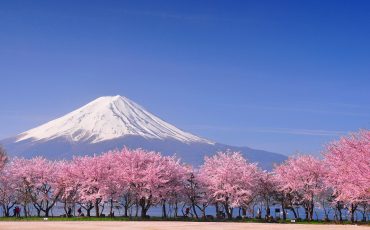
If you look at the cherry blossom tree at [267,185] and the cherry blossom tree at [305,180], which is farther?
the cherry blossom tree at [267,185]

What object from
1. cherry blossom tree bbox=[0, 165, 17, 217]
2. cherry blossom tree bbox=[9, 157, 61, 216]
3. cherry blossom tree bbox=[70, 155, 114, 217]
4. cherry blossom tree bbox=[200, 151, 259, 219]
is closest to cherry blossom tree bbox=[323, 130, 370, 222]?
cherry blossom tree bbox=[200, 151, 259, 219]

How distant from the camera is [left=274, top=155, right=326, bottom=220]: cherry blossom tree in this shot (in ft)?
198

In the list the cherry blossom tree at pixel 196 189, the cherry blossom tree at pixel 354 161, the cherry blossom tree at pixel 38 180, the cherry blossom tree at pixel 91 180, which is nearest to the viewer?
the cherry blossom tree at pixel 354 161

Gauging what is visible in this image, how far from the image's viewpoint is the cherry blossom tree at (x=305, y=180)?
60375 mm

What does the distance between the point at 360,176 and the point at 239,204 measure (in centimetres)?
3029

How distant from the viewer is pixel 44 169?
66500 mm

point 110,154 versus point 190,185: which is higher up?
point 110,154

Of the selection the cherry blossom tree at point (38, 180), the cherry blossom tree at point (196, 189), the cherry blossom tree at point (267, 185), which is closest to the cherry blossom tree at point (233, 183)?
the cherry blossom tree at point (196, 189)

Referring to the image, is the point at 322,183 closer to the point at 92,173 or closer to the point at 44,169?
the point at 92,173

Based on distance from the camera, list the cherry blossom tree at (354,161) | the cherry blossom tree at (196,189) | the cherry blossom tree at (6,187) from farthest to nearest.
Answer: the cherry blossom tree at (6,187) → the cherry blossom tree at (196,189) → the cherry blossom tree at (354,161)

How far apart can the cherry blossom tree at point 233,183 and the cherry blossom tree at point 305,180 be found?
3896 millimetres

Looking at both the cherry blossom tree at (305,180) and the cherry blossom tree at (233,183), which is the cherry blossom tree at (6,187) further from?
the cherry blossom tree at (305,180)

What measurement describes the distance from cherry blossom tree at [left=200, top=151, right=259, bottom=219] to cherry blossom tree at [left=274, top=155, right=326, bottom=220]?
3896 mm

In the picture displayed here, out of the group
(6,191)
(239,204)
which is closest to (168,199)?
(239,204)
